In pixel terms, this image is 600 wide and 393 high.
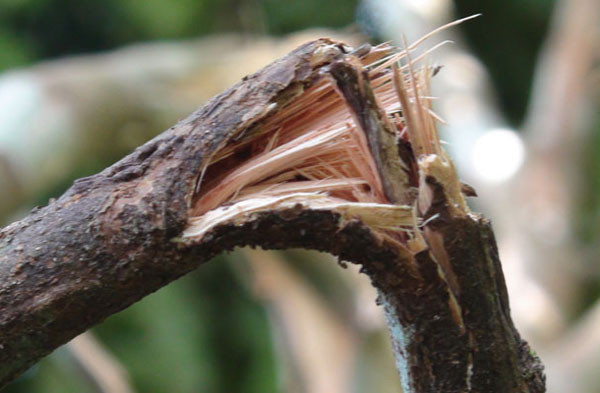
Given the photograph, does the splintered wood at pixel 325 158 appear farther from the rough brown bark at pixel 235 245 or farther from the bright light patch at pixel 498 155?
the bright light patch at pixel 498 155

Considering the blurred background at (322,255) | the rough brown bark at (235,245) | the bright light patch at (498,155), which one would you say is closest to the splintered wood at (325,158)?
the rough brown bark at (235,245)

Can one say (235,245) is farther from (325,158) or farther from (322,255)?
(322,255)

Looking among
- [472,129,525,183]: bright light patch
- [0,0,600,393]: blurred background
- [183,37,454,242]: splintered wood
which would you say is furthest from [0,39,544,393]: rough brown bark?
[472,129,525,183]: bright light patch

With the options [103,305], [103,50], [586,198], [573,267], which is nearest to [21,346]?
[103,305]

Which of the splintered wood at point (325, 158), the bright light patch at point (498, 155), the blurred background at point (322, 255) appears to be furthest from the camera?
the bright light patch at point (498, 155)

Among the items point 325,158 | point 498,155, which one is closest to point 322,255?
point 498,155

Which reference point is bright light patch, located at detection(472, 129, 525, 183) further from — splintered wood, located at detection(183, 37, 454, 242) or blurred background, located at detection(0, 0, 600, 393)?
splintered wood, located at detection(183, 37, 454, 242)
